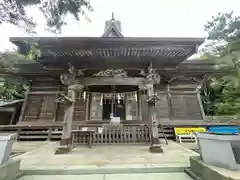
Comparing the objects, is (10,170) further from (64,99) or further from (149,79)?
(149,79)

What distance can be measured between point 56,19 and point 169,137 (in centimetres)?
637

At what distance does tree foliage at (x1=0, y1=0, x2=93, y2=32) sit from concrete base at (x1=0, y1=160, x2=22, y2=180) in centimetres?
254

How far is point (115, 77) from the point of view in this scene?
4.26m

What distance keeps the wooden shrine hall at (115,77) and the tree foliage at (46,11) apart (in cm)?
53

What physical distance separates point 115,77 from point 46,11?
98.4 inches

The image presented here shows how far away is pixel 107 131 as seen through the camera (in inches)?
205

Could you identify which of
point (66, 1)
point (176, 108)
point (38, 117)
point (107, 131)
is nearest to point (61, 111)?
point (38, 117)

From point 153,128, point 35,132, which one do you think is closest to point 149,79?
point 153,128

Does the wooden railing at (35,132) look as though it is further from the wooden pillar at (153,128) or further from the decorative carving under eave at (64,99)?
the wooden pillar at (153,128)

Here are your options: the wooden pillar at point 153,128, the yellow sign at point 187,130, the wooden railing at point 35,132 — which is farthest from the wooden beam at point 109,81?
the yellow sign at point 187,130

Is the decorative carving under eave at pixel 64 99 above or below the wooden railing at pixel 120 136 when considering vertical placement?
above

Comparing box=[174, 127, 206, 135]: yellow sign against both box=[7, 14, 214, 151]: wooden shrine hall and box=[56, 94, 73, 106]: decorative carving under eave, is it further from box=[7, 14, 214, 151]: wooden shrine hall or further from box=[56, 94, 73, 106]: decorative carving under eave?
box=[56, 94, 73, 106]: decorative carving under eave

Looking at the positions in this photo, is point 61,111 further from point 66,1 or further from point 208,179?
point 208,179

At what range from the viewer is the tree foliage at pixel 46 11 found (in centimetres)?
225
